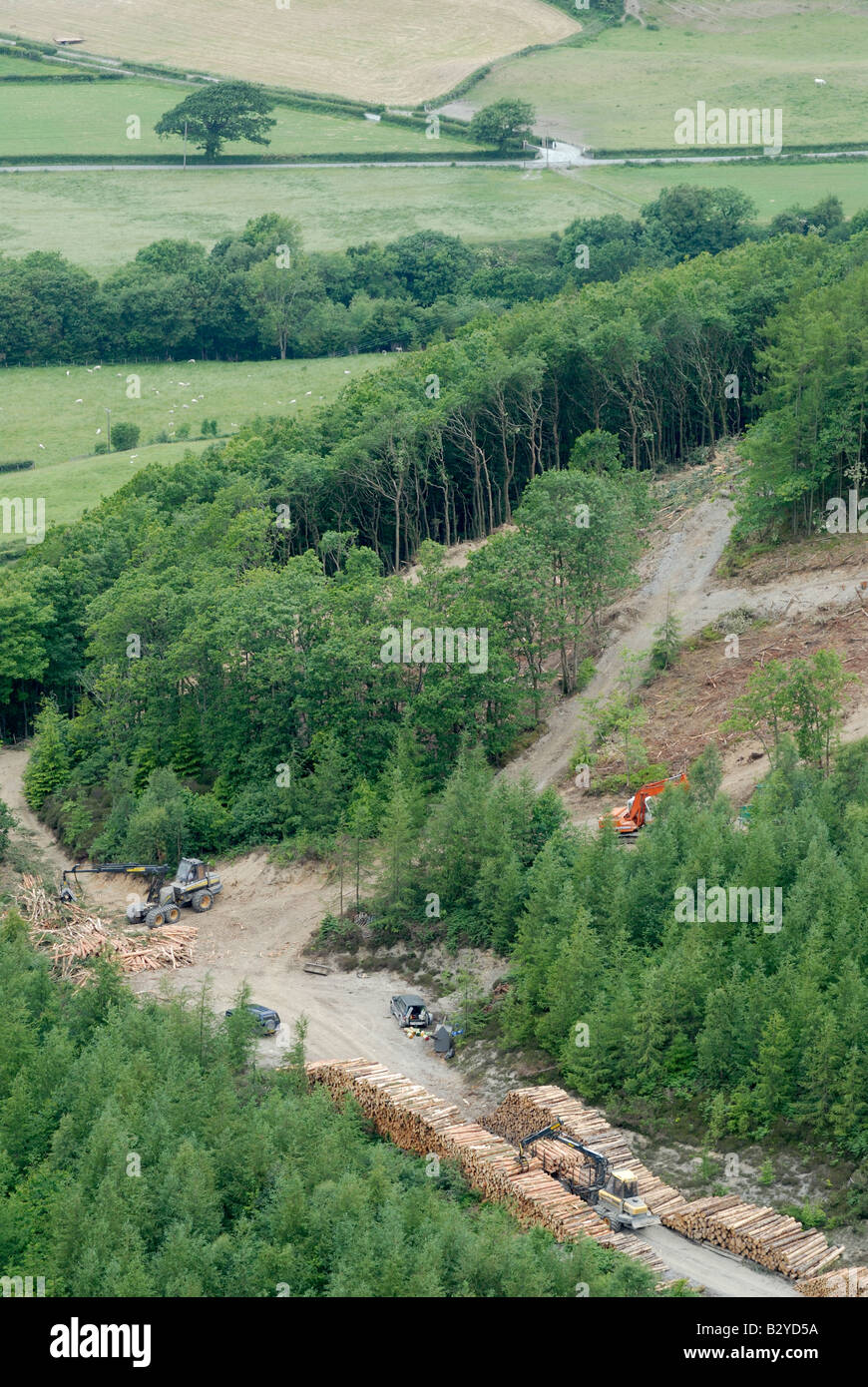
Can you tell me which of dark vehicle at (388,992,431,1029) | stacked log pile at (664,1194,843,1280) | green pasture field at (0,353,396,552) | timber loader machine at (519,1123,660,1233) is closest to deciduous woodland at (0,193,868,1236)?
stacked log pile at (664,1194,843,1280)

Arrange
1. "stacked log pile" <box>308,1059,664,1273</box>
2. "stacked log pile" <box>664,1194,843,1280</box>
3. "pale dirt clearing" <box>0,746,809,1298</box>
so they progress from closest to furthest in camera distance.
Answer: "stacked log pile" <box>664,1194,843,1280</box> < "stacked log pile" <box>308,1059,664,1273</box> < "pale dirt clearing" <box>0,746,809,1298</box>

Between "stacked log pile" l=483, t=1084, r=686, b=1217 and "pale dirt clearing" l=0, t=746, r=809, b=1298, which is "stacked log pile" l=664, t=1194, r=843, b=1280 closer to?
"pale dirt clearing" l=0, t=746, r=809, b=1298

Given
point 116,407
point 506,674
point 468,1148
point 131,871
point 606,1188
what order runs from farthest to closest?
1. point 116,407
2. point 506,674
3. point 131,871
4. point 468,1148
5. point 606,1188

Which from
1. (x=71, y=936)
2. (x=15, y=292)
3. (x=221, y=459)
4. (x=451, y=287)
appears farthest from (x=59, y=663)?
(x=451, y=287)

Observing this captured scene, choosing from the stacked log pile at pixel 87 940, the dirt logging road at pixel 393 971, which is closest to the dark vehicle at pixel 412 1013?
the dirt logging road at pixel 393 971

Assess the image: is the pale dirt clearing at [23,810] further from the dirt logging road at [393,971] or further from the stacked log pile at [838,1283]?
the stacked log pile at [838,1283]

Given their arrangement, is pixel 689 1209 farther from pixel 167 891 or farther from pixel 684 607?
pixel 684 607

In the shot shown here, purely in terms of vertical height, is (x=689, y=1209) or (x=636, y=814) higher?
(x=636, y=814)

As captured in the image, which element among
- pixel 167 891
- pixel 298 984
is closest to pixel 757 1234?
pixel 298 984

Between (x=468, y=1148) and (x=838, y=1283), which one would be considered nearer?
(x=838, y=1283)
